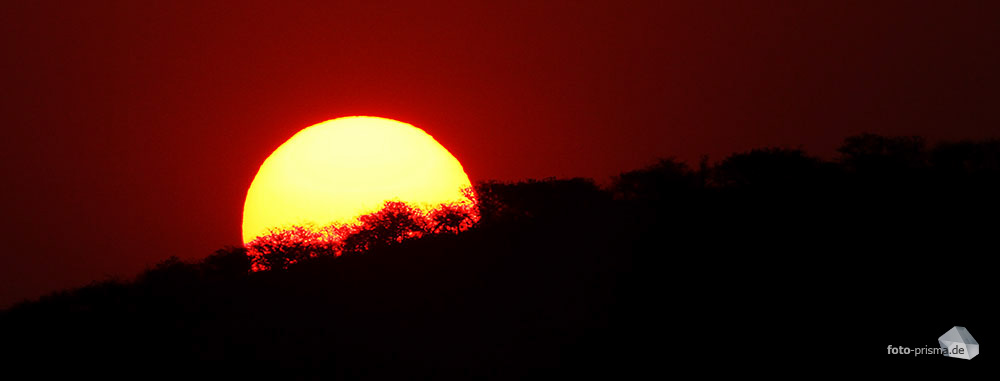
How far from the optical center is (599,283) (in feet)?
152

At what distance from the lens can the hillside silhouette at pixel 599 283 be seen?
4016cm

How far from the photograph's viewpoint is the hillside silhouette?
132 ft

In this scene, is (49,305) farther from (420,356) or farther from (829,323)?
(829,323)

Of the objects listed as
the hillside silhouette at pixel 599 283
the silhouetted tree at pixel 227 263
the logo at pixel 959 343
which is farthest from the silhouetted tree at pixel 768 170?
the silhouetted tree at pixel 227 263

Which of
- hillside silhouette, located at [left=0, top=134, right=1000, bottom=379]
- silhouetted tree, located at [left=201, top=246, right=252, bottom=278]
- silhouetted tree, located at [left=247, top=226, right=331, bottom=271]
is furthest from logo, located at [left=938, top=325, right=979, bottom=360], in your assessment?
silhouetted tree, located at [left=201, top=246, right=252, bottom=278]

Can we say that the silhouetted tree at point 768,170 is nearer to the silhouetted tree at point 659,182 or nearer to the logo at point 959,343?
the silhouetted tree at point 659,182

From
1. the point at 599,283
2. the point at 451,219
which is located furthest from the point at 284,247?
the point at 599,283

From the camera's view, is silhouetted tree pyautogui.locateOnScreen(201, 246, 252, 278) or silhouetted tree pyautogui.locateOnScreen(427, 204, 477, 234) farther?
silhouetted tree pyautogui.locateOnScreen(427, 204, 477, 234)

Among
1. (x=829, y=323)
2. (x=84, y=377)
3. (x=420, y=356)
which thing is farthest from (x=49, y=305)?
(x=829, y=323)

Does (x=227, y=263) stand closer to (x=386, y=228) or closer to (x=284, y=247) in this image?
(x=284, y=247)

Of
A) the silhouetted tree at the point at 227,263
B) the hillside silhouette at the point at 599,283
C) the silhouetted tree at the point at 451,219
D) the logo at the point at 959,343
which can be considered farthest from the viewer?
the silhouetted tree at the point at 451,219

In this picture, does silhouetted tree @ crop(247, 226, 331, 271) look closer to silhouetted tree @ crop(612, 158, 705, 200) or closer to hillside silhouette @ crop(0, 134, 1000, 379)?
hillside silhouette @ crop(0, 134, 1000, 379)

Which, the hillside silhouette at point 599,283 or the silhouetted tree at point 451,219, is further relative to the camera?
the silhouetted tree at point 451,219

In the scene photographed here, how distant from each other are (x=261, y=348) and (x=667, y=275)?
679 inches
